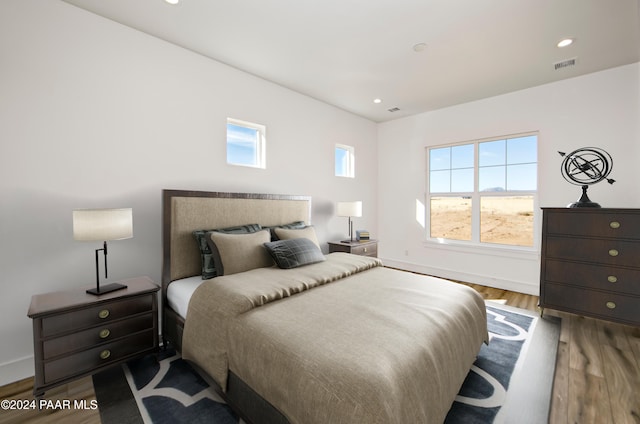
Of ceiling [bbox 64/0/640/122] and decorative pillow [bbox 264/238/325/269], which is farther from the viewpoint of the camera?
decorative pillow [bbox 264/238/325/269]

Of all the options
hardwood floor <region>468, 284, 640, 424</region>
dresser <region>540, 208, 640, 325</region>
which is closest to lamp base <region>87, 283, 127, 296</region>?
hardwood floor <region>468, 284, 640, 424</region>

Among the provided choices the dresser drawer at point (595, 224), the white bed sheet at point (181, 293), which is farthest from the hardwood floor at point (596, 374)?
Result: the white bed sheet at point (181, 293)

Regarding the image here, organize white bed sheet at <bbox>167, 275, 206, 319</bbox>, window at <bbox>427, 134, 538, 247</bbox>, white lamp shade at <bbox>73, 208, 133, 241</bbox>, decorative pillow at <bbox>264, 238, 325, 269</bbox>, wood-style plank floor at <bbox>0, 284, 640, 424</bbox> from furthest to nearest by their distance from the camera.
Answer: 1. window at <bbox>427, 134, 538, 247</bbox>
2. decorative pillow at <bbox>264, 238, 325, 269</bbox>
3. white bed sheet at <bbox>167, 275, 206, 319</bbox>
4. white lamp shade at <bbox>73, 208, 133, 241</bbox>
5. wood-style plank floor at <bbox>0, 284, 640, 424</bbox>

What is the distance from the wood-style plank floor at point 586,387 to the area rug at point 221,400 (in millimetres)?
68

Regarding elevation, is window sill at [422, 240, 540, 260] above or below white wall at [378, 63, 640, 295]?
below

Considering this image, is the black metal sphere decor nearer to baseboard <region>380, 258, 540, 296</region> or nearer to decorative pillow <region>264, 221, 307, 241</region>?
baseboard <region>380, 258, 540, 296</region>

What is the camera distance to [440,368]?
4.42ft

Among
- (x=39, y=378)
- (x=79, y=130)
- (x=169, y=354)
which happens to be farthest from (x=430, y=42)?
(x=39, y=378)

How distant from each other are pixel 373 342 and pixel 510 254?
11.6ft

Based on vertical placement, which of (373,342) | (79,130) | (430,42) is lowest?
(373,342)

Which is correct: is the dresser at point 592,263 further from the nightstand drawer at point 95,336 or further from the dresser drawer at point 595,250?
the nightstand drawer at point 95,336

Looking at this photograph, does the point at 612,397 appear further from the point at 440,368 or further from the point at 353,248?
the point at 353,248

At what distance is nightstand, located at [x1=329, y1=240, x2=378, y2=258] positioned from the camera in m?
3.85

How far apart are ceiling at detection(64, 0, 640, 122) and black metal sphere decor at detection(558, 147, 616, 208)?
95 centimetres
